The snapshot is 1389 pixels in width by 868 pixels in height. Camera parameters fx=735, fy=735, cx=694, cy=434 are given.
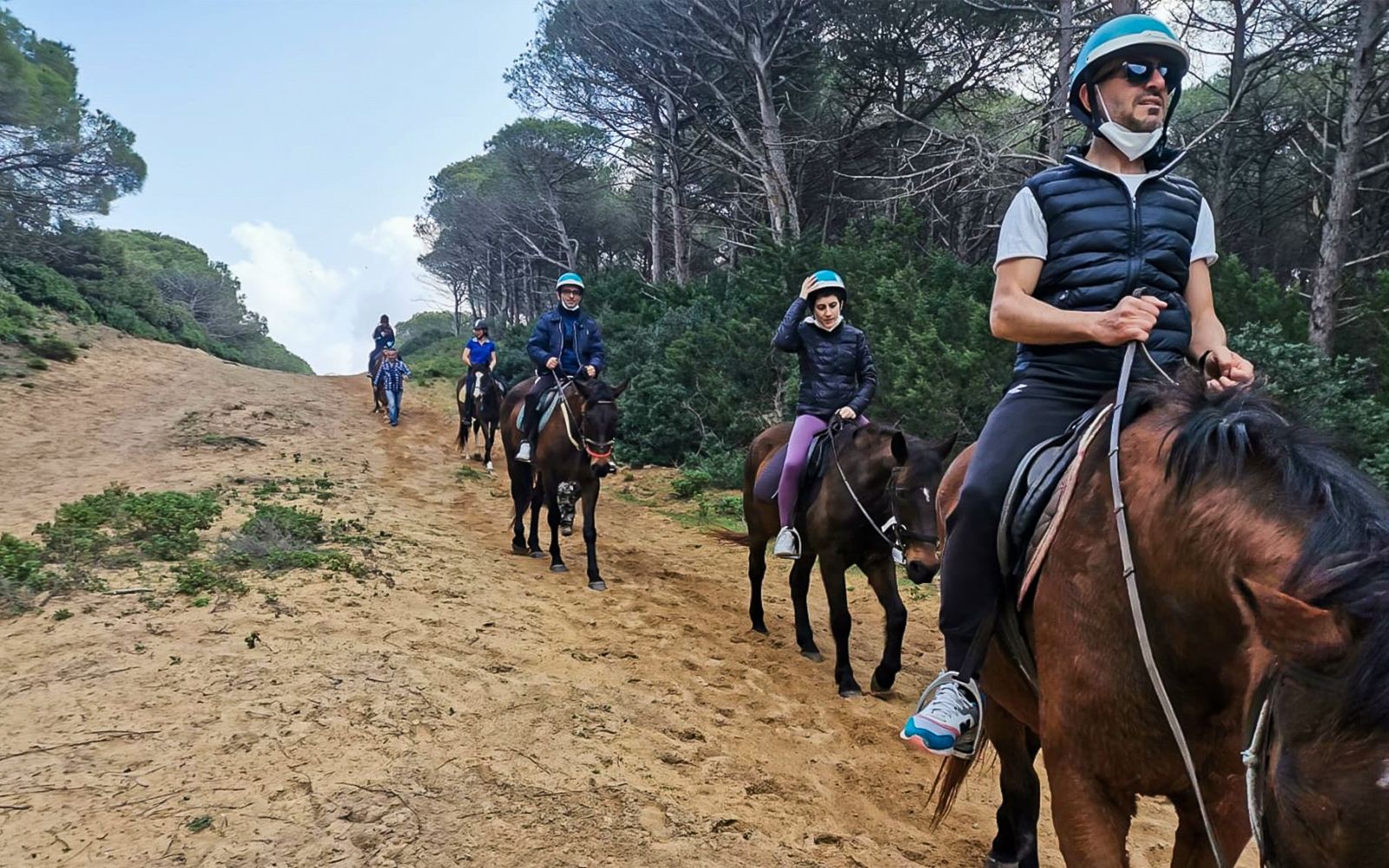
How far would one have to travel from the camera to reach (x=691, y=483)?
11.9m

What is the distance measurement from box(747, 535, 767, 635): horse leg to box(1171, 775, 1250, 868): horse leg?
433 centimetres

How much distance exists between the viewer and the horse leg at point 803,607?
18.8ft

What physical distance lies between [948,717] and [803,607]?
3670 millimetres

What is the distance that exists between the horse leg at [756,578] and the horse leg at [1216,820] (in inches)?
171

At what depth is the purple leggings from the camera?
581 centimetres

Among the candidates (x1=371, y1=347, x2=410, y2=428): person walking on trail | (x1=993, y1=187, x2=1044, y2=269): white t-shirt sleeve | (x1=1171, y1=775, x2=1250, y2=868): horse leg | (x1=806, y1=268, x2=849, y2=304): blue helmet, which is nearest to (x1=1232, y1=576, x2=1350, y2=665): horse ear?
(x1=1171, y1=775, x2=1250, y2=868): horse leg

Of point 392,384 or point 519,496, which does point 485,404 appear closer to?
point 392,384

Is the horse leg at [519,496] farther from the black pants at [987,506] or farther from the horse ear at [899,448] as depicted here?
the black pants at [987,506]

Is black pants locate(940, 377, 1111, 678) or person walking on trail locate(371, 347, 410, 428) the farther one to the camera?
person walking on trail locate(371, 347, 410, 428)

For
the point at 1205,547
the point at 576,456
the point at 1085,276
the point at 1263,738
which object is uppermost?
the point at 1085,276

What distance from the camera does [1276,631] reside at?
1.19 m

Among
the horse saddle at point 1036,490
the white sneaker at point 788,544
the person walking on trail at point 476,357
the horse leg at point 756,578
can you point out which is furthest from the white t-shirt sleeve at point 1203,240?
the person walking on trail at point 476,357

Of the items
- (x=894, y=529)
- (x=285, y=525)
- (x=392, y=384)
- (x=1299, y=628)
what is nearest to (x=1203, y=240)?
(x=1299, y=628)

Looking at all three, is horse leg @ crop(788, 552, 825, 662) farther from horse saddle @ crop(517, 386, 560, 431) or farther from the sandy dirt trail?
horse saddle @ crop(517, 386, 560, 431)
